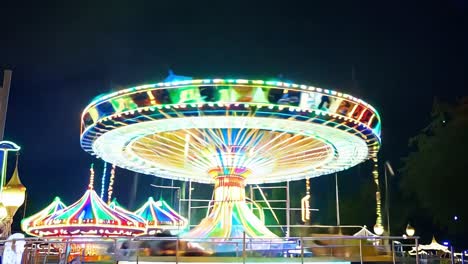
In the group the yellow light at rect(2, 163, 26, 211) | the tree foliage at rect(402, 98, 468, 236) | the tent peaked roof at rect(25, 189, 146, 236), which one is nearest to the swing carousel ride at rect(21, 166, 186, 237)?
the tent peaked roof at rect(25, 189, 146, 236)

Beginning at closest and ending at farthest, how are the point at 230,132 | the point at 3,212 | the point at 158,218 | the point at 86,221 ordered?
the point at 3,212 < the point at 230,132 < the point at 86,221 < the point at 158,218

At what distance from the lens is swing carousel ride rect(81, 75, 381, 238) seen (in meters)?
13.7

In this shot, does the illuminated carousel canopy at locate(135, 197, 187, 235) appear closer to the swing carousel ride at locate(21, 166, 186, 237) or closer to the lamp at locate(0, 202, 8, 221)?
the swing carousel ride at locate(21, 166, 186, 237)

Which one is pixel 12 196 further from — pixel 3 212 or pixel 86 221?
pixel 86 221

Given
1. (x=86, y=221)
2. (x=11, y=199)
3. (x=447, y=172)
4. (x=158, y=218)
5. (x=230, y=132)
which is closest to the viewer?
(x=11, y=199)

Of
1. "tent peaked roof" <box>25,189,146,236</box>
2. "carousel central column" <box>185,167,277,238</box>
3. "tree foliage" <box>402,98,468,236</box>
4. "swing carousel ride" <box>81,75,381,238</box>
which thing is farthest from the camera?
"tree foliage" <box>402,98,468,236</box>

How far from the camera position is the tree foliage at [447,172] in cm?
2459

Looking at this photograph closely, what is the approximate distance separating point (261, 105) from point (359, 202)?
31184 mm

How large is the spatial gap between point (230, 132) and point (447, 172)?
13.2 meters

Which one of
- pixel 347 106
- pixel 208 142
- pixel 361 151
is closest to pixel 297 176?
pixel 361 151

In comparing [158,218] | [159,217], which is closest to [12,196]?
[158,218]

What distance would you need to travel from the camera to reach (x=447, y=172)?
2491 cm

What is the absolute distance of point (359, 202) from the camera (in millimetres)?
42781

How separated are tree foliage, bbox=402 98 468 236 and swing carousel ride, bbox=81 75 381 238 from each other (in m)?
7.03
